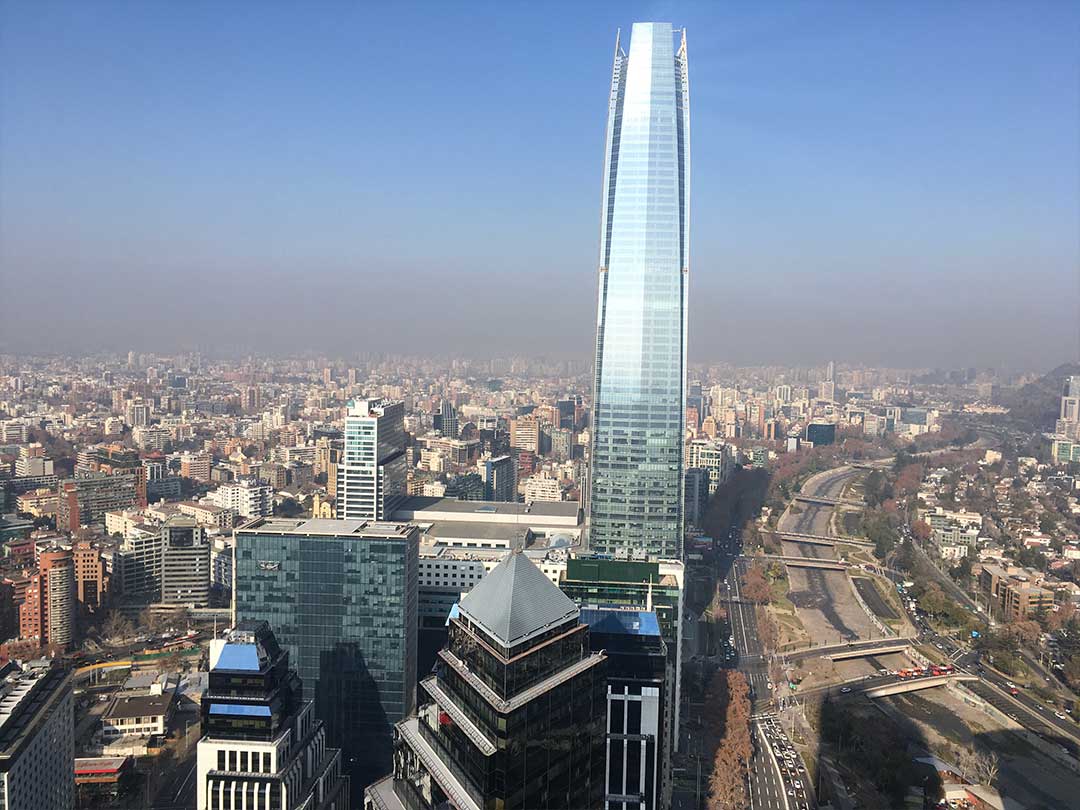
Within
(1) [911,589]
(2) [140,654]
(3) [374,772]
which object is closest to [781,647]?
(1) [911,589]

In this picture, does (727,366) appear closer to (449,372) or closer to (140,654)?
(449,372)

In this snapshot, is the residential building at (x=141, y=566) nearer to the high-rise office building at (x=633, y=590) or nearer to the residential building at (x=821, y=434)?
the high-rise office building at (x=633, y=590)

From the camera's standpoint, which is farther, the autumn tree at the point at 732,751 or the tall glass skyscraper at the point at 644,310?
the tall glass skyscraper at the point at 644,310

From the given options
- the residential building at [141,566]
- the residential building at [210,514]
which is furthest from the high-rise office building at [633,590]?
the residential building at [210,514]

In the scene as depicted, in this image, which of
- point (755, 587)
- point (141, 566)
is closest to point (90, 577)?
point (141, 566)

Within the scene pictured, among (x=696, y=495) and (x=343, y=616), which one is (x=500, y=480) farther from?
(x=343, y=616)
